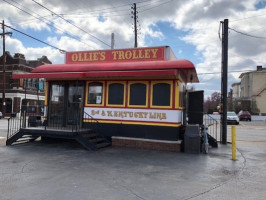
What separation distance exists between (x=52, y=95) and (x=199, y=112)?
731cm

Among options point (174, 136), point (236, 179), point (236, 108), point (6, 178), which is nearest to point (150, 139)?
point (174, 136)

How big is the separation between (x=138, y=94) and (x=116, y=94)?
3.43ft

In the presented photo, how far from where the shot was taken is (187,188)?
612 centimetres

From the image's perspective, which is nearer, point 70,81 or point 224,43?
point 70,81

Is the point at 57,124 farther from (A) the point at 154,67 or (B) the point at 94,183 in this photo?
(B) the point at 94,183

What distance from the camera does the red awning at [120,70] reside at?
35.5 feet

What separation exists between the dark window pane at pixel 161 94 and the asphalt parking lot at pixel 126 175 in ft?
6.84

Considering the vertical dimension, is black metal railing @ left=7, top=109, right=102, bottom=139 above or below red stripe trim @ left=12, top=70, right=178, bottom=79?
below

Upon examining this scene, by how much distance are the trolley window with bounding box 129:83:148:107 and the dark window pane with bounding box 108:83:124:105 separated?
1.40 ft

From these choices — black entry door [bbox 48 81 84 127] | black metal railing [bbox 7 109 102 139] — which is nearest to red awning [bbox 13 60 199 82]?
black entry door [bbox 48 81 84 127]

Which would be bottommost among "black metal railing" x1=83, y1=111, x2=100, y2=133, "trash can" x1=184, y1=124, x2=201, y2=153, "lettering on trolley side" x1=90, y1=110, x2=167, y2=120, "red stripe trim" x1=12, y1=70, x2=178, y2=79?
"trash can" x1=184, y1=124, x2=201, y2=153

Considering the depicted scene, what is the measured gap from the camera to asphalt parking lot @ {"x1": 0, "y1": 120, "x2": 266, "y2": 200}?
5672 millimetres

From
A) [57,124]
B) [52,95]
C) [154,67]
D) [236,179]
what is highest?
[154,67]

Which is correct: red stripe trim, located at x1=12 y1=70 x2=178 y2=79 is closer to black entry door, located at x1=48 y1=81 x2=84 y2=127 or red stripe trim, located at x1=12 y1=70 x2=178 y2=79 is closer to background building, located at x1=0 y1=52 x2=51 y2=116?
black entry door, located at x1=48 y1=81 x2=84 y2=127
